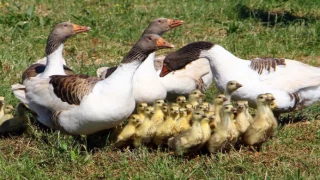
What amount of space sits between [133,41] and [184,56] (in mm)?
3088

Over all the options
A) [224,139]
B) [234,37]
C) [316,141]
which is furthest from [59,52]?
[234,37]

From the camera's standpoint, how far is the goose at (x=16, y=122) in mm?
7164

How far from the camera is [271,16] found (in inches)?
456

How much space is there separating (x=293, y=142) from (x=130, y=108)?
5.31ft

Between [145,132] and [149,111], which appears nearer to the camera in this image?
[145,132]

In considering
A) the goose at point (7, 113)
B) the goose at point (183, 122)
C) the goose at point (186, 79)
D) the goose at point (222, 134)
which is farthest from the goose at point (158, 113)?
the goose at point (7, 113)

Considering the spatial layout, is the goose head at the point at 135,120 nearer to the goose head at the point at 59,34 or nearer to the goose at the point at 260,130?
the goose at the point at 260,130

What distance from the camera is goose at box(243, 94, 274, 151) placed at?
21.2ft

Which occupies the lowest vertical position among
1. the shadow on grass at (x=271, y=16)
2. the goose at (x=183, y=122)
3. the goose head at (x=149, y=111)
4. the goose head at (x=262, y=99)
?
the shadow on grass at (x=271, y=16)

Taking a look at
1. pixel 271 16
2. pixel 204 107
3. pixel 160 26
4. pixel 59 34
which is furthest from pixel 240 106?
pixel 271 16

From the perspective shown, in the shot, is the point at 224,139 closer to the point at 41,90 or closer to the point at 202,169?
the point at 202,169

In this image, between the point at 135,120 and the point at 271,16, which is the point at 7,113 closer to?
the point at 135,120

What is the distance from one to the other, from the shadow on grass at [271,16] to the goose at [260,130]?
4.57m

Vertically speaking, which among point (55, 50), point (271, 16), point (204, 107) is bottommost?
point (271, 16)
